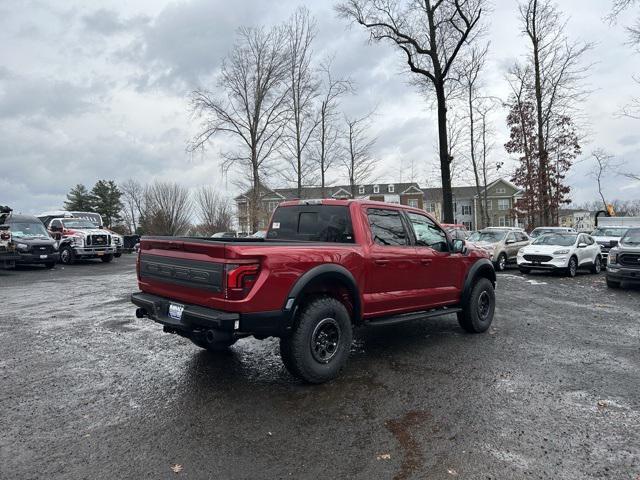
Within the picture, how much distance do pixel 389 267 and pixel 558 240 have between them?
13411 millimetres

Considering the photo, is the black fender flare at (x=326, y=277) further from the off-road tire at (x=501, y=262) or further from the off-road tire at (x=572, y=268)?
the off-road tire at (x=501, y=262)

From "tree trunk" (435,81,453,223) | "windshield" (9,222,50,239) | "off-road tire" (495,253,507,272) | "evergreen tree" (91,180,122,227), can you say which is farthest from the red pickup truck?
"evergreen tree" (91,180,122,227)

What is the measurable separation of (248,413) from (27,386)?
250 cm

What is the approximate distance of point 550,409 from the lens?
412 centimetres

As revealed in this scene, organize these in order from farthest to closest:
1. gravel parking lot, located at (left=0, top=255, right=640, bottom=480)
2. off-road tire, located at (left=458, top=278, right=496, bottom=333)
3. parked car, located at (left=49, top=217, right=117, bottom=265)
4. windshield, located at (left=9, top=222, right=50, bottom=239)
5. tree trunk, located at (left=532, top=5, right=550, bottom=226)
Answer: tree trunk, located at (left=532, top=5, right=550, bottom=226) → parked car, located at (left=49, top=217, right=117, bottom=265) → windshield, located at (left=9, top=222, right=50, bottom=239) → off-road tire, located at (left=458, top=278, right=496, bottom=333) → gravel parking lot, located at (left=0, top=255, right=640, bottom=480)

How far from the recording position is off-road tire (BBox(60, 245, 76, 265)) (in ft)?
65.4

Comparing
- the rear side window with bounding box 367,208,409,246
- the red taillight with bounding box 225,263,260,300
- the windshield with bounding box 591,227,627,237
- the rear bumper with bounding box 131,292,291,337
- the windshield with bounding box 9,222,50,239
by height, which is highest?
the windshield with bounding box 9,222,50,239

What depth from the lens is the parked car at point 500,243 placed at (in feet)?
57.8

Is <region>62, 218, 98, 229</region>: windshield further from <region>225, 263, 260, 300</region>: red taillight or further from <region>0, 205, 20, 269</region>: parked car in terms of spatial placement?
<region>225, 263, 260, 300</region>: red taillight

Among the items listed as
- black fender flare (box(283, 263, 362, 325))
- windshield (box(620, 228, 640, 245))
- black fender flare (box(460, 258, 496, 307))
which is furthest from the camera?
windshield (box(620, 228, 640, 245))

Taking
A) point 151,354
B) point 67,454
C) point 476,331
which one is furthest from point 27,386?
point 476,331

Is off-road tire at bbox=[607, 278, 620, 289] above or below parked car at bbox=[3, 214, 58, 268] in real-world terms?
below

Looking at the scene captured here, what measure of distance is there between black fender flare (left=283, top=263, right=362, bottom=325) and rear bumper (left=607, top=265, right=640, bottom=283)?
33.1ft

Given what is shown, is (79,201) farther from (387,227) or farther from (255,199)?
(387,227)
